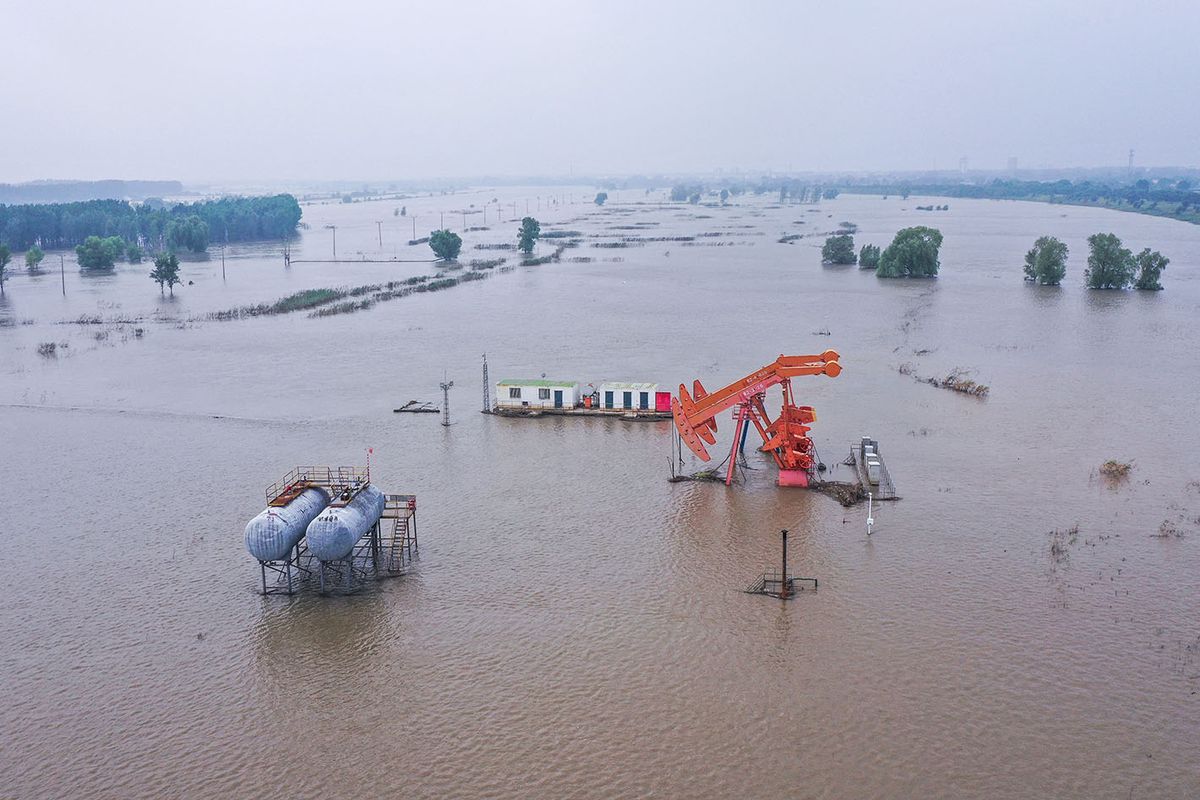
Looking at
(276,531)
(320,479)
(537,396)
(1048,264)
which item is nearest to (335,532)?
(276,531)

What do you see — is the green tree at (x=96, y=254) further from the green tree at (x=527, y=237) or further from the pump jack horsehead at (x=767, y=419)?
the pump jack horsehead at (x=767, y=419)

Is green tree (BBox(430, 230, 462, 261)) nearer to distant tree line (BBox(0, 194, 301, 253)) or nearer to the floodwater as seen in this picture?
distant tree line (BBox(0, 194, 301, 253))

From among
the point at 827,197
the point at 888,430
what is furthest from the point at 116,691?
the point at 827,197

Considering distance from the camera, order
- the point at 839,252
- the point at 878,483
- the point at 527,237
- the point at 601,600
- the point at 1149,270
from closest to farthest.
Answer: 1. the point at 601,600
2. the point at 878,483
3. the point at 1149,270
4. the point at 839,252
5. the point at 527,237

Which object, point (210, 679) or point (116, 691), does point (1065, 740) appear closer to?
point (210, 679)

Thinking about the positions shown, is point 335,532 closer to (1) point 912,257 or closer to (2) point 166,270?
(2) point 166,270
